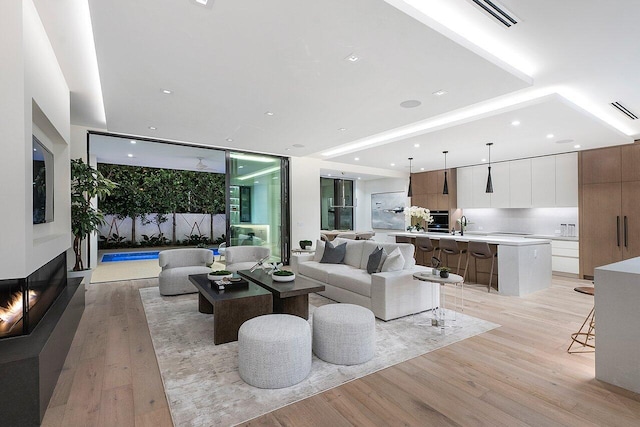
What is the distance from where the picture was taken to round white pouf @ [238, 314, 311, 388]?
2.29 meters

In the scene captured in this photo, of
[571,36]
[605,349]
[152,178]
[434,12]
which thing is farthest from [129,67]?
[152,178]

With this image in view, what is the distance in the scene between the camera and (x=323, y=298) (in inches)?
184

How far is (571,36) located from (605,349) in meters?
2.57

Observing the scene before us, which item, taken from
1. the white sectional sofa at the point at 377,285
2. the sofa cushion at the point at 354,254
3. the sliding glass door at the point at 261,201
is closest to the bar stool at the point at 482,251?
the white sectional sofa at the point at 377,285

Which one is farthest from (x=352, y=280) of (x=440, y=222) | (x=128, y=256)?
(x=128, y=256)

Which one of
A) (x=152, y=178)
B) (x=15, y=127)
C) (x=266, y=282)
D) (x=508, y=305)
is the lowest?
(x=508, y=305)

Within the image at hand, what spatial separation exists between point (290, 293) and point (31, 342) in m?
2.04

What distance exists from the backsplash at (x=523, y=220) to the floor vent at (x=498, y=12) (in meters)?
6.22

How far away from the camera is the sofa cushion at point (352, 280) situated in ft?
13.1

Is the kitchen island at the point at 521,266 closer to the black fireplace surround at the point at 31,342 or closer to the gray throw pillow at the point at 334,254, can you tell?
the gray throw pillow at the point at 334,254

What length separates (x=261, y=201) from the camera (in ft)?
25.4

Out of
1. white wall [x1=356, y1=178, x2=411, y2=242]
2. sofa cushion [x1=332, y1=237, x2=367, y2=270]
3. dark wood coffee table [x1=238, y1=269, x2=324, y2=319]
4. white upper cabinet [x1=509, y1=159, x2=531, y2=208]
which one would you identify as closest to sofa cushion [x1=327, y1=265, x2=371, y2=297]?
sofa cushion [x1=332, y1=237, x2=367, y2=270]

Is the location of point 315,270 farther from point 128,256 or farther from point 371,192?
point 128,256

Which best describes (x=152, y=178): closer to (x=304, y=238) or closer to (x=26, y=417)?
(x=304, y=238)
